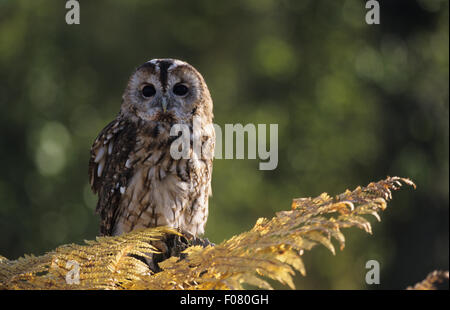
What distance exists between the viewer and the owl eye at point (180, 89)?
4492 millimetres

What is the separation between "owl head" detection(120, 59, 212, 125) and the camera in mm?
4383

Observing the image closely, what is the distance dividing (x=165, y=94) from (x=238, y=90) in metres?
9.12

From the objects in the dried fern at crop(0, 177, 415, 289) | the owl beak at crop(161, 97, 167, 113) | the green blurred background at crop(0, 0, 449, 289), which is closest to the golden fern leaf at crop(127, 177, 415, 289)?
the dried fern at crop(0, 177, 415, 289)

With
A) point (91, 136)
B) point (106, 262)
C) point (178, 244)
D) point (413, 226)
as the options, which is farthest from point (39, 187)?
point (106, 262)

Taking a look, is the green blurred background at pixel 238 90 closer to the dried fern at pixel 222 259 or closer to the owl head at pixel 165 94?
the owl head at pixel 165 94

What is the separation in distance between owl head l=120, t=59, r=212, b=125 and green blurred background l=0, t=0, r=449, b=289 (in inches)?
312

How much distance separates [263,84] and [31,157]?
579 cm

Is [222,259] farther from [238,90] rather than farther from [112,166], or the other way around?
[238,90]

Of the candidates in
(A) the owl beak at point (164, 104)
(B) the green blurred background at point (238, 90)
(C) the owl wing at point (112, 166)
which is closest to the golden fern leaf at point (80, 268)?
(C) the owl wing at point (112, 166)

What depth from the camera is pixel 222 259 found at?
1.66 m

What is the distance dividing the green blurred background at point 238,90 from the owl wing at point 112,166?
8.34m

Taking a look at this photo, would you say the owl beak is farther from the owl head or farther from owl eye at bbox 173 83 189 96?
owl eye at bbox 173 83 189 96

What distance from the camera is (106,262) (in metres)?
1.78

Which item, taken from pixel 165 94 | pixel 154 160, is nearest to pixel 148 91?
pixel 165 94
